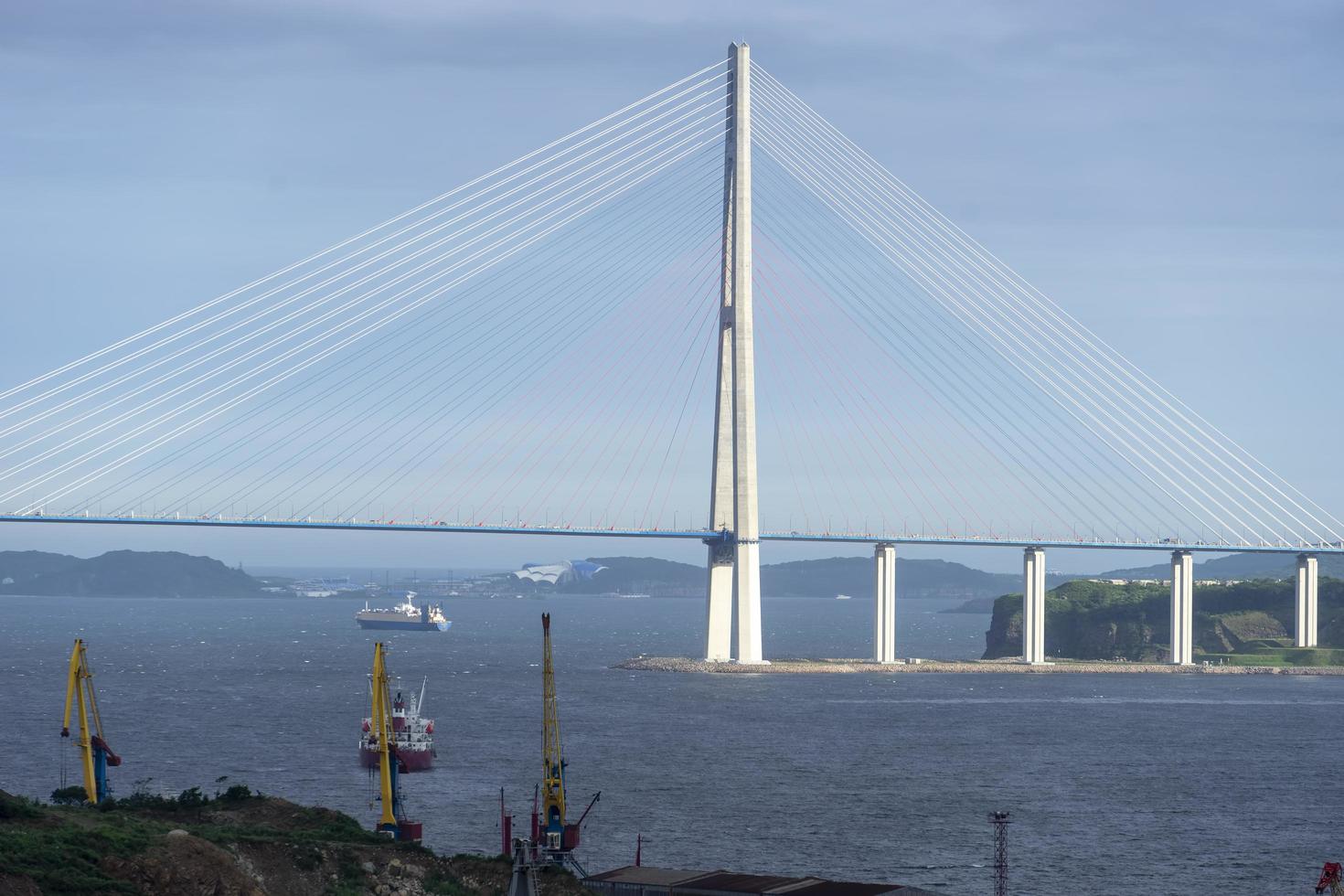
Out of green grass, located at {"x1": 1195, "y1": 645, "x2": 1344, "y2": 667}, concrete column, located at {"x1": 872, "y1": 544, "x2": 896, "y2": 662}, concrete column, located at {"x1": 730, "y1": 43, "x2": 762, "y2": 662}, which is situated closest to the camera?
concrete column, located at {"x1": 730, "y1": 43, "x2": 762, "y2": 662}

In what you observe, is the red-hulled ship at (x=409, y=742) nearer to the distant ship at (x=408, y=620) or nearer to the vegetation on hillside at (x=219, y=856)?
the vegetation on hillside at (x=219, y=856)

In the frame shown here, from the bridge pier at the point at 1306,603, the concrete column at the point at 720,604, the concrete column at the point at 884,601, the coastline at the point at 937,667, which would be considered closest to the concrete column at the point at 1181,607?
the coastline at the point at 937,667

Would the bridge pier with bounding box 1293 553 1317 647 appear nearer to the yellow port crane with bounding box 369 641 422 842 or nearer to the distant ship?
the yellow port crane with bounding box 369 641 422 842

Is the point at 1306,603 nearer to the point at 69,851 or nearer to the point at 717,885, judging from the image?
the point at 717,885

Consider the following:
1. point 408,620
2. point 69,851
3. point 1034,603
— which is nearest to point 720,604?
point 1034,603

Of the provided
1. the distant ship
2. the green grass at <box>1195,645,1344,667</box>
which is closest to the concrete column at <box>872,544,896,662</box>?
the green grass at <box>1195,645,1344,667</box>
